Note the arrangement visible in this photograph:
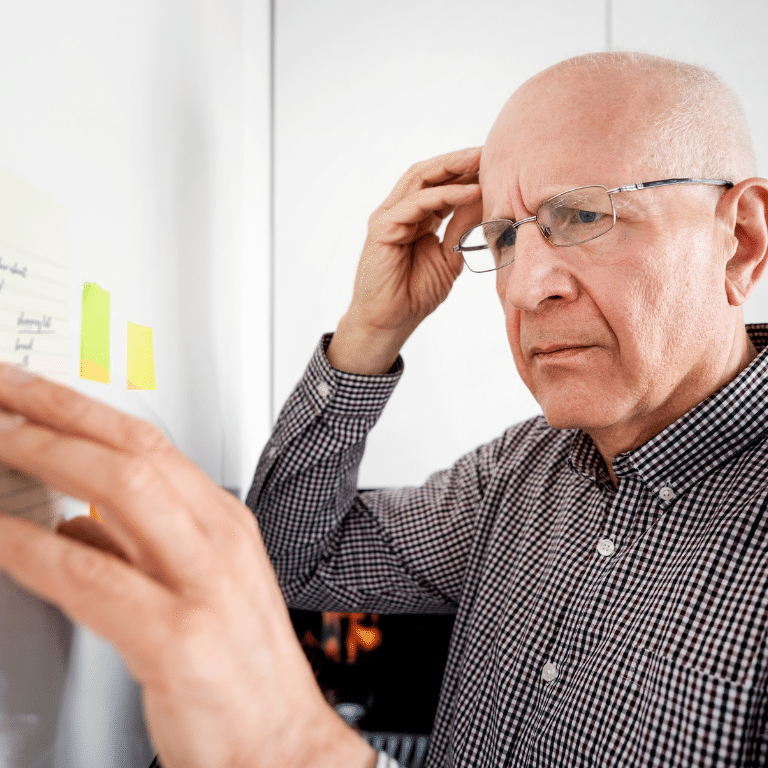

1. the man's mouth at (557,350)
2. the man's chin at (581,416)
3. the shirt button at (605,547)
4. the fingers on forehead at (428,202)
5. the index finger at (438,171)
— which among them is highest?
the index finger at (438,171)

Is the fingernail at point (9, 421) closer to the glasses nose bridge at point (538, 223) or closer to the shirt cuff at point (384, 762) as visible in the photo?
the shirt cuff at point (384, 762)

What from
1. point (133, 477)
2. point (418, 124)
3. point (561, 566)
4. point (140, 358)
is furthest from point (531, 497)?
point (418, 124)

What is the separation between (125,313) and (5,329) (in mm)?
216

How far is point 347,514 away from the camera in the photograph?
3.62ft

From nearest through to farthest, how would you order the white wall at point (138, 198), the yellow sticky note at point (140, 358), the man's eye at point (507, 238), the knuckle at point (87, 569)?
1. the knuckle at point (87, 569)
2. the white wall at point (138, 198)
3. the yellow sticky note at point (140, 358)
4. the man's eye at point (507, 238)

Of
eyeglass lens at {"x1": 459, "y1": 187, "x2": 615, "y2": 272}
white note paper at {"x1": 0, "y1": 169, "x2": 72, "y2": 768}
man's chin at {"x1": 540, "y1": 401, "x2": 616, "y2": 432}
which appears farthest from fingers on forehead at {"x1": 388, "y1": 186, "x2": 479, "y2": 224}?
white note paper at {"x1": 0, "y1": 169, "x2": 72, "y2": 768}

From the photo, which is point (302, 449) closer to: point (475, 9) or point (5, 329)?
point (5, 329)

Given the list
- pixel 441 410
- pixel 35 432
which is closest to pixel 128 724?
pixel 35 432

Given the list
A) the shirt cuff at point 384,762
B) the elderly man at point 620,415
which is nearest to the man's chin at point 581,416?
the elderly man at point 620,415

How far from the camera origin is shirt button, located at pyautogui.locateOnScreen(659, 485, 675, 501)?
2.52ft

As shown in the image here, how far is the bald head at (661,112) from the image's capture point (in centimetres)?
73

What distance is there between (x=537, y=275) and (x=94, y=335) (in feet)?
1.76

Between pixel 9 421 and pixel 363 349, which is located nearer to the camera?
pixel 9 421

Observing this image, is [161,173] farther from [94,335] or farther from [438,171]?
[438,171]
